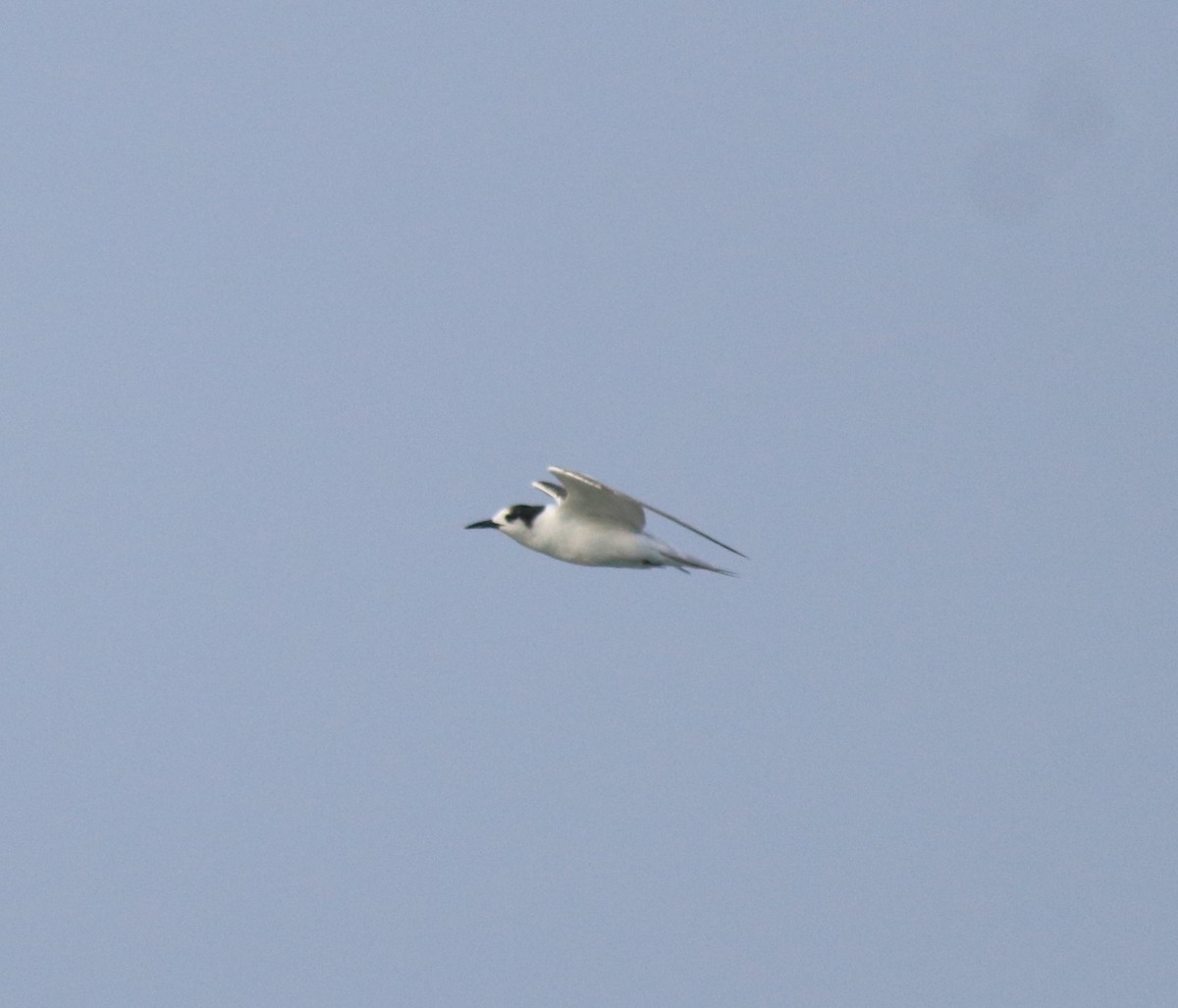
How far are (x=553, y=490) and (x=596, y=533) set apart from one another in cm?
121

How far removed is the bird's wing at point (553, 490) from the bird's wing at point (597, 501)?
0.49m

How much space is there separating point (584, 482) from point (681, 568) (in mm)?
2596

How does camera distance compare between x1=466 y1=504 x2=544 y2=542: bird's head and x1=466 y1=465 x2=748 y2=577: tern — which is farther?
x1=466 y1=504 x2=544 y2=542: bird's head

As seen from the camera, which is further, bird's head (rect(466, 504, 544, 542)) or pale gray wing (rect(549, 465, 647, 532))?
bird's head (rect(466, 504, 544, 542))

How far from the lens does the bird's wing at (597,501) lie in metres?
33.0

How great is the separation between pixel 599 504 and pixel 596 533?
70 cm

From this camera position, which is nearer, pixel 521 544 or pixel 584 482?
pixel 584 482

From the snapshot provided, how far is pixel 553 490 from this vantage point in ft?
118

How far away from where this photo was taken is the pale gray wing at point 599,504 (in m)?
33.7

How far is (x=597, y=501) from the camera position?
113ft

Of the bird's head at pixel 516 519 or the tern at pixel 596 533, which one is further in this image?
the bird's head at pixel 516 519

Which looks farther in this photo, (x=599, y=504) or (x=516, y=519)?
(x=516, y=519)

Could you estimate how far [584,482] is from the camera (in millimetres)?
33375

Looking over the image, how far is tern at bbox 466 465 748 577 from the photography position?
34719mm
